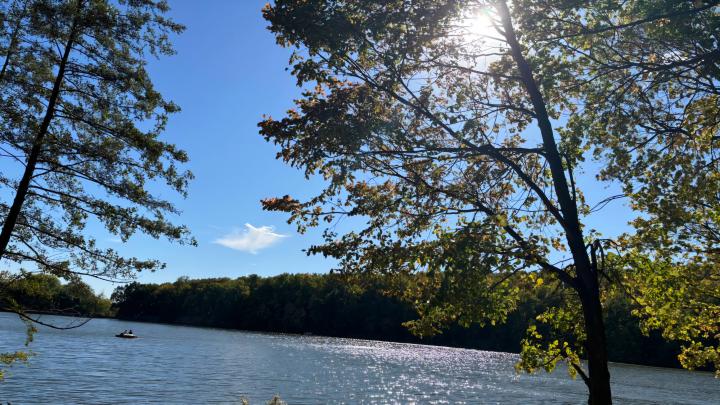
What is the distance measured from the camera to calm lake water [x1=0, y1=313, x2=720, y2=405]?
41.0m

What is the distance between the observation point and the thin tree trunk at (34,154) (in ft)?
44.2

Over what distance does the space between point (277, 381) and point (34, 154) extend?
44.3 metres

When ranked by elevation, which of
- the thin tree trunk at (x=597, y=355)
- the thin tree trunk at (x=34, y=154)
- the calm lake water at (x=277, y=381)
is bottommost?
the calm lake water at (x=277, y=381)

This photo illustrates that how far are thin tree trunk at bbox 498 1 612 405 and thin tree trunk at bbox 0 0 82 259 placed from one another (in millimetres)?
11493

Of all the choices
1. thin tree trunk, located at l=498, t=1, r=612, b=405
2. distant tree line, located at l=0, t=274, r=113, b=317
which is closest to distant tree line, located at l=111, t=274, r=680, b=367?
distant tree line, located at l=0, t=274, r=113, b=317

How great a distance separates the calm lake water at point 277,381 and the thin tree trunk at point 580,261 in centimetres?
3303

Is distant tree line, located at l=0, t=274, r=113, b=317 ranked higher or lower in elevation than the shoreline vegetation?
lower

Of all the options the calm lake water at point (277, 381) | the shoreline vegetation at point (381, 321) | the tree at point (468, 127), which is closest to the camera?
the tree at point (468, 127)

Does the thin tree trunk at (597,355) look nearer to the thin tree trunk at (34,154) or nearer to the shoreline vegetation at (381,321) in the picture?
the thin tree trunk at (34,154)

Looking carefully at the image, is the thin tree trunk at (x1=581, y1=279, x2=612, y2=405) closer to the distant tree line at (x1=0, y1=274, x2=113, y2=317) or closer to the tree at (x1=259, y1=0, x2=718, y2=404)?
the tree at (x1=259, y1=0, x2=718, y2=404)

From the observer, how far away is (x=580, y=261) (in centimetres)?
1119

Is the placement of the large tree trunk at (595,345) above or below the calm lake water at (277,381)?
above

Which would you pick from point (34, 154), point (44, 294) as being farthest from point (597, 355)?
point (34, 154)

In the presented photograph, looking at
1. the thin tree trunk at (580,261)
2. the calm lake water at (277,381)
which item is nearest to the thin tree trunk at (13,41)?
the thin tree trunk at (580,261)
